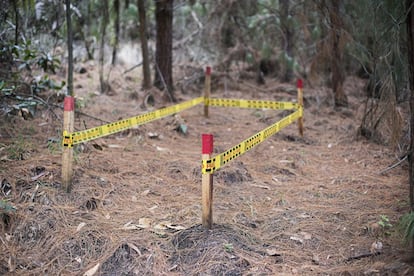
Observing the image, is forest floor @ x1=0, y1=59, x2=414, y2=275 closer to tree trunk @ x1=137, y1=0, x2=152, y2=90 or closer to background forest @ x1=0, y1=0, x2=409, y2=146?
background forest @ x1=0, y1=0, x2=409, y2=146

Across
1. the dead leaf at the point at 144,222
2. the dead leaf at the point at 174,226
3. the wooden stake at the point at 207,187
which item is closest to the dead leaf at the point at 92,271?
the dead leaf at the point at 144,222

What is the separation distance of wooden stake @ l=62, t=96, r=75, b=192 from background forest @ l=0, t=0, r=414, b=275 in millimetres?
166

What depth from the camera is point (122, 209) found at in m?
4.81

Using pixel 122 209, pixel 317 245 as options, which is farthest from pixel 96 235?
pixel 317 245

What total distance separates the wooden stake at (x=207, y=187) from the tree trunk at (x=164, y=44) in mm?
5265

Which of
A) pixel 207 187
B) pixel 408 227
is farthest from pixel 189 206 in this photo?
pixel 408 227

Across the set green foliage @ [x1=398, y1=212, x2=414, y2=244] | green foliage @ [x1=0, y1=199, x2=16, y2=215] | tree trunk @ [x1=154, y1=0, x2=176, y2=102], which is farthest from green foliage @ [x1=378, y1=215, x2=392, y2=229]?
tree trunk @ [x1=154, y1=0, x2=176, y2=102]

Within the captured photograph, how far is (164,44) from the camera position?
30.8ft

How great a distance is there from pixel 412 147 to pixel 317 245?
1.18m

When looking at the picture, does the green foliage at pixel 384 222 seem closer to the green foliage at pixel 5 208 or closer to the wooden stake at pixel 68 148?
the wooden stake at pixel 68 148

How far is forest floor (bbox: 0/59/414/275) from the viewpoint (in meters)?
3.87

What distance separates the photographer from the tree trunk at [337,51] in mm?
8008

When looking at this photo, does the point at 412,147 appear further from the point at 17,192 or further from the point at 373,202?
the point at 17,192

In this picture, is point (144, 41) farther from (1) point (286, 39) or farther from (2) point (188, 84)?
(1) point (286, 39)
